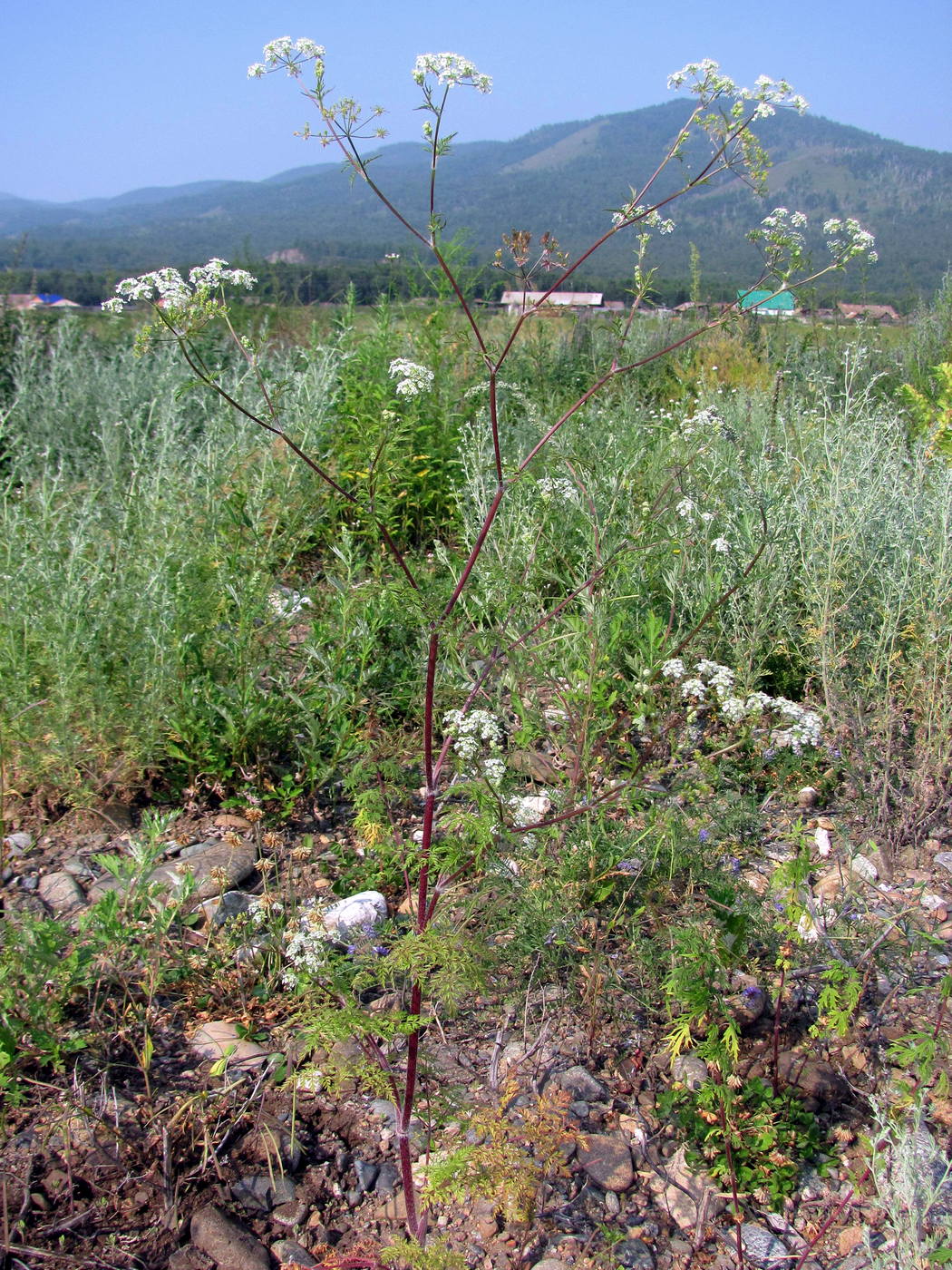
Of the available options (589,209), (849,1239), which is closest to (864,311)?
(849,1239)

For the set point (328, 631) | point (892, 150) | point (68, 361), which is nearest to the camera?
point (328, 631)

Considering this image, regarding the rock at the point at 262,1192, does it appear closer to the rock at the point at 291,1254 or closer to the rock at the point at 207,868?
the rock at the point at 291,1254

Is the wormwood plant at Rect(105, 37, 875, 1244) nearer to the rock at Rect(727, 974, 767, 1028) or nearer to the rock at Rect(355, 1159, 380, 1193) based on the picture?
the rock at Rect(355, 1159, 380, 1193)

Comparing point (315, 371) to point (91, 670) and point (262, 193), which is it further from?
point (262, 193)

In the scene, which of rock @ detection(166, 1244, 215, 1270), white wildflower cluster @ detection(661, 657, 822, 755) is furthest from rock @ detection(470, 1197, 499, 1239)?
white wildflower cluster @ detection(661, 657, 822, 755)

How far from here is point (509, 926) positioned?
2273 mm

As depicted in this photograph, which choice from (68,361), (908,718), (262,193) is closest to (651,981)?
(908,718)

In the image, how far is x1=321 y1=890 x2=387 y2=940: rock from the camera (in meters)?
2.45

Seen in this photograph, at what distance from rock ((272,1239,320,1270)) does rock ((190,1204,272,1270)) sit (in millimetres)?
21

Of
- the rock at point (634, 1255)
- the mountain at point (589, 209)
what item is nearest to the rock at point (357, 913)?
the rock at point (634, 1255)

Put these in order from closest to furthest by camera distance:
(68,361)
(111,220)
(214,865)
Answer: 1. (214,865)
2. (68,361)
3. (111,220)

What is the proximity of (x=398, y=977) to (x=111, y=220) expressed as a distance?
560 feet

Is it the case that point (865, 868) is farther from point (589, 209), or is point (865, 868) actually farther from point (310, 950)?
point (589, 209)

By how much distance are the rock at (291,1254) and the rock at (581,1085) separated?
64 cm
